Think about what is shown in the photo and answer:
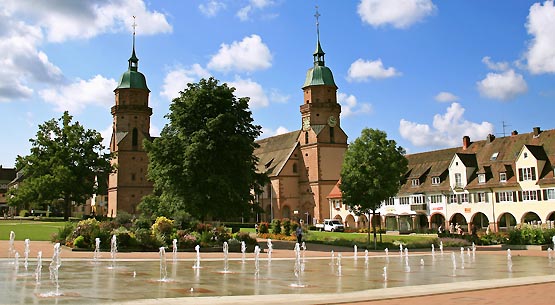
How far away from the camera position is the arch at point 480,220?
6572cm

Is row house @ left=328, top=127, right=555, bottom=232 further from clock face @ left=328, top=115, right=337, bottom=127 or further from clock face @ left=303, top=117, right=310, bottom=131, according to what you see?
clock face @ left=303, top=117, right=310, bottom=131

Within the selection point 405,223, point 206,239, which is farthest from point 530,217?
point 206,239

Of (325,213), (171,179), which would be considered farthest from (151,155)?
(325,213)

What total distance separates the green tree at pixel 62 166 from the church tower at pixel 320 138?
109 feet

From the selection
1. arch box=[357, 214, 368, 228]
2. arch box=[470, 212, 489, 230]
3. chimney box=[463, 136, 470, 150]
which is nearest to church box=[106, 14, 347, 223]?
arch box=[357, 214, 368, 228]

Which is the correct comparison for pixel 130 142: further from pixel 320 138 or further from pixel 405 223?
pixel 405 223

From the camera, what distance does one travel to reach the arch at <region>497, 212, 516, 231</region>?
205 ft

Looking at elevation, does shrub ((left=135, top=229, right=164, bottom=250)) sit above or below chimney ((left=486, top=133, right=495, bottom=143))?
below

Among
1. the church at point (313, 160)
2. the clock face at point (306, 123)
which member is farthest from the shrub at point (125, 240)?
the clock face at point (306, 123)

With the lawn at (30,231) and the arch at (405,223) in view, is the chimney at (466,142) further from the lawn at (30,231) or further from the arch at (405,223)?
the lawn at (30,231)

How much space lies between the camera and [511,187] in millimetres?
61156

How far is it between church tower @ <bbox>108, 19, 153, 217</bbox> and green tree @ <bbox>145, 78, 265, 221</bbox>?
188ft

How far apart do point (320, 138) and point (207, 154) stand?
2189 inches

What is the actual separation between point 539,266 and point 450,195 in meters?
47.8
